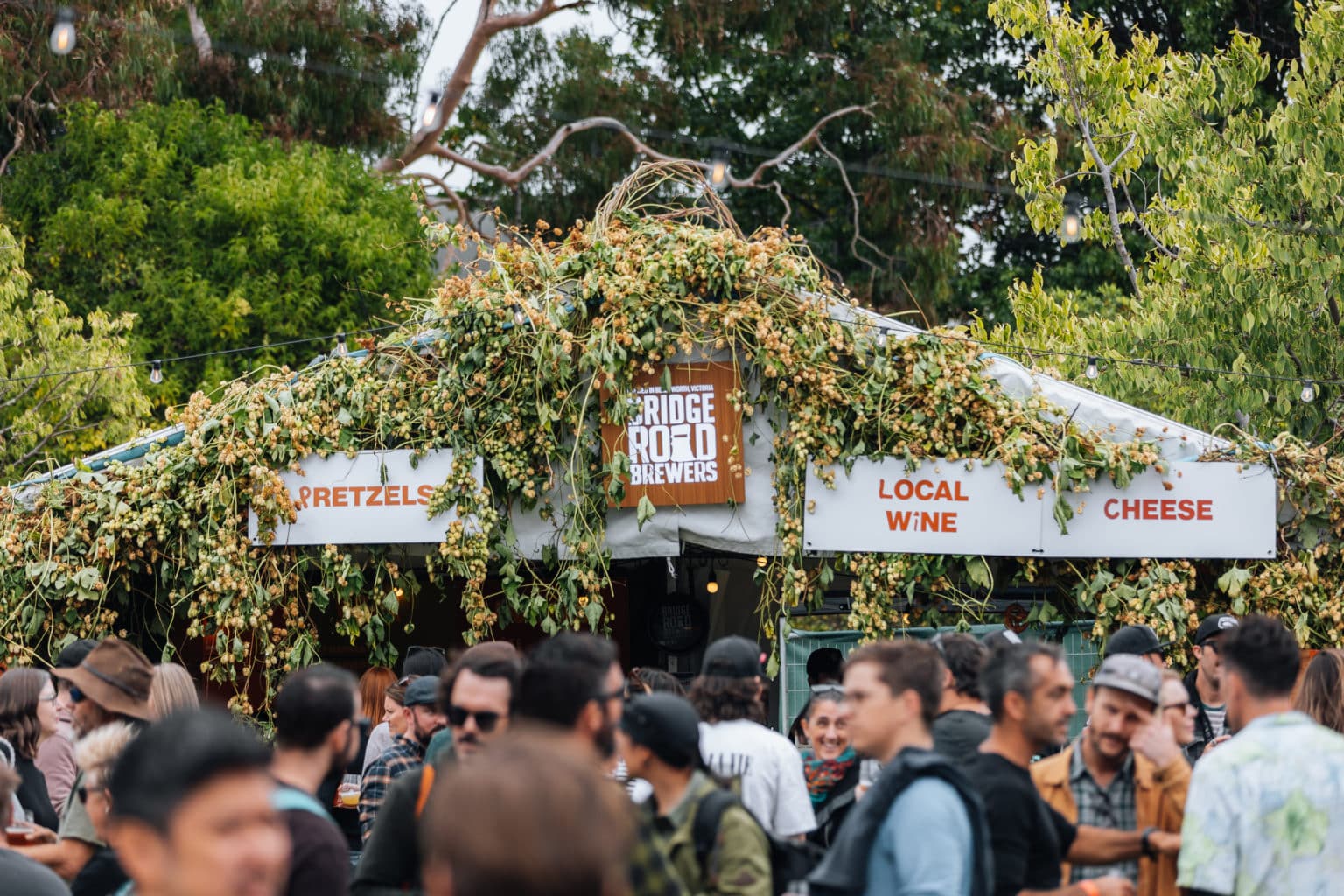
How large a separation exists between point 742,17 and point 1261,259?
1396cm

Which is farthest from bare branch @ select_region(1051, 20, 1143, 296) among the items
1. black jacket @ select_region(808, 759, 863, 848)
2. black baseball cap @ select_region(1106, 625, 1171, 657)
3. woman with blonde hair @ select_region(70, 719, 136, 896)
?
woman with blonde hair @ select_region(70, 719, 136, 896)

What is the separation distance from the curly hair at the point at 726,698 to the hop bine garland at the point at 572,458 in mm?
3413

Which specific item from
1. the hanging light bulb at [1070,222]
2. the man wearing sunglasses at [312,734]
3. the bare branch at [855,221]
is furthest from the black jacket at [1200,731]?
the bare branch at [855,221]

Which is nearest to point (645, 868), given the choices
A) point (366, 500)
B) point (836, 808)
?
point (836, 808)

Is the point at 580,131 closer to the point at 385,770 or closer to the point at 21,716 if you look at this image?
the point at 385,770

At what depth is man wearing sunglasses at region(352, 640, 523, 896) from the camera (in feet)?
12.1

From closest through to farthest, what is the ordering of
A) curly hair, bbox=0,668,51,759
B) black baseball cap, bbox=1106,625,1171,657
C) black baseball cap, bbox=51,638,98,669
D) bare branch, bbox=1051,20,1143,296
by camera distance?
curly hair, bbox=0,668,51,759 → black baseball cap, bbox=1106,625,1171,657 → black baseball cap, bbox=51,638,98,669 → bare branch, bbox=1051,20,1143,296

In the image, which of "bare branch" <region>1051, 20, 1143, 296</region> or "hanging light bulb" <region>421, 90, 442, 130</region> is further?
"bare branch" <region>1051, 20, 1143, 296</region>

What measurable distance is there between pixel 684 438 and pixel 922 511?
4.58 feet

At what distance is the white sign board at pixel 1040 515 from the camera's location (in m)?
8.00

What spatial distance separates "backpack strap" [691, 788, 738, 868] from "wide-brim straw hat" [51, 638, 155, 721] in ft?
6.96

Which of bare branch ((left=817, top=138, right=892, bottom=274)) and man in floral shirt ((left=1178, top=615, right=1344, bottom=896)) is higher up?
bare branch ((left=817, top=138, right=892, bottom=274))

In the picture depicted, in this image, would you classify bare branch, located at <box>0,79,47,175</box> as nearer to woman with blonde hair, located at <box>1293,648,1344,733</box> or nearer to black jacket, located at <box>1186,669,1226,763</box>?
black jacket, located at <box>1186,669,1226,763</box>

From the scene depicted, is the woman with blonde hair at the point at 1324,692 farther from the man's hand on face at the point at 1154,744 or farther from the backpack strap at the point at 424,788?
the backpack strap at the point at 424,788
